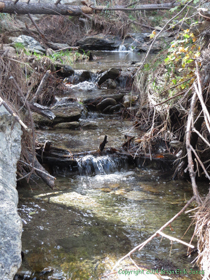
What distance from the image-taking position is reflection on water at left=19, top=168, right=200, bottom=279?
2590 millimetres

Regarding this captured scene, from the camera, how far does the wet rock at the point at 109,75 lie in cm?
936

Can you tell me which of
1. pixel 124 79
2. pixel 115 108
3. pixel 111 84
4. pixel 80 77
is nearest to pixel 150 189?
pixel 115 108

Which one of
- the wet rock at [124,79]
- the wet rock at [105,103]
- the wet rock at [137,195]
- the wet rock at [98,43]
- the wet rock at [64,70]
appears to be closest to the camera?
the wet rock at [137,195]

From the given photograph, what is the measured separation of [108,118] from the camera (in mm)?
7270

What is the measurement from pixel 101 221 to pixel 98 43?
14.6m

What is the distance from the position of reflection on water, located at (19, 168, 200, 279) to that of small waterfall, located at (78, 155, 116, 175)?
0.37 feet

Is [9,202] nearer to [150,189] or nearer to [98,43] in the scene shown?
[150,189]

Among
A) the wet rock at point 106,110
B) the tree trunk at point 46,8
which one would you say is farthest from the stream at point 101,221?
the tree trunk at point 46,8

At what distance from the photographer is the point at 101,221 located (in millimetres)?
3320

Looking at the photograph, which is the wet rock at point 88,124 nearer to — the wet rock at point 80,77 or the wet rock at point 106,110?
the wet rock at point 106,110

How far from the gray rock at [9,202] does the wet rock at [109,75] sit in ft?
22.6

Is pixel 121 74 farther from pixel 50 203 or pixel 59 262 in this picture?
pixel 59 262

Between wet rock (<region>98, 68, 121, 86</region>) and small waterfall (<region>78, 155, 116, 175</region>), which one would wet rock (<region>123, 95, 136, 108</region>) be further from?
small waterfall (<region>78, 155, 116, 175</region>)

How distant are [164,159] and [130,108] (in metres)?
2.25
